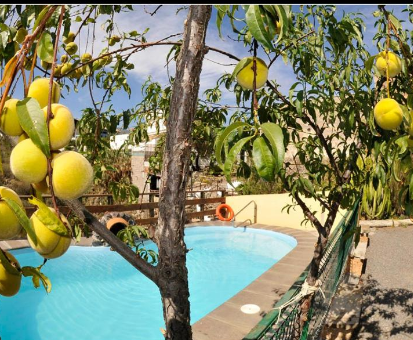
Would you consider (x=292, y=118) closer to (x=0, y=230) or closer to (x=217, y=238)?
(x=0, y=230)

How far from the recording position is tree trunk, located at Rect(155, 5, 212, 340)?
71cm

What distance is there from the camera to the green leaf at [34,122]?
1.24ft

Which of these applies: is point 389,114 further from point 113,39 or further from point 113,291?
point 113,291

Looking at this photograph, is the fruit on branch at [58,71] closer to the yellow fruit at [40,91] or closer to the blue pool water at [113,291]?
the yellow fruit at [40,91]

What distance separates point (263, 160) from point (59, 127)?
281 millimetres

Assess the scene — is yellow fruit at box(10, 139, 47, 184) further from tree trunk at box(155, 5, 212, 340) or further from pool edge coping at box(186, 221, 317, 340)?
pool edge coping at box(186, 221, 317, 340)

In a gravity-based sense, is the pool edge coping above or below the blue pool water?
above

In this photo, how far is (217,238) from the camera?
29.4 feet

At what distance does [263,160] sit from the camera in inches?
20.1

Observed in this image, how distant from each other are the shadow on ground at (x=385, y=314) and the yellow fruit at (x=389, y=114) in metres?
2.68

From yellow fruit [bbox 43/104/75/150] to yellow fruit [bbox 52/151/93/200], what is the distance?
0.06ft

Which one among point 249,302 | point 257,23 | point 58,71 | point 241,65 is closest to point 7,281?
point 257,23

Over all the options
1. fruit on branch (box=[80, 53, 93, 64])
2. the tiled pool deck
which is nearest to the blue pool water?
the tiled pool deck

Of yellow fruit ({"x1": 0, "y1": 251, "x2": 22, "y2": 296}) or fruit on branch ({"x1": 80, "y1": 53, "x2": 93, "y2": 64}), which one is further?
fruit on branch ({"x1": 80, "y1": 53, "x2": 93, "y2": 64})
